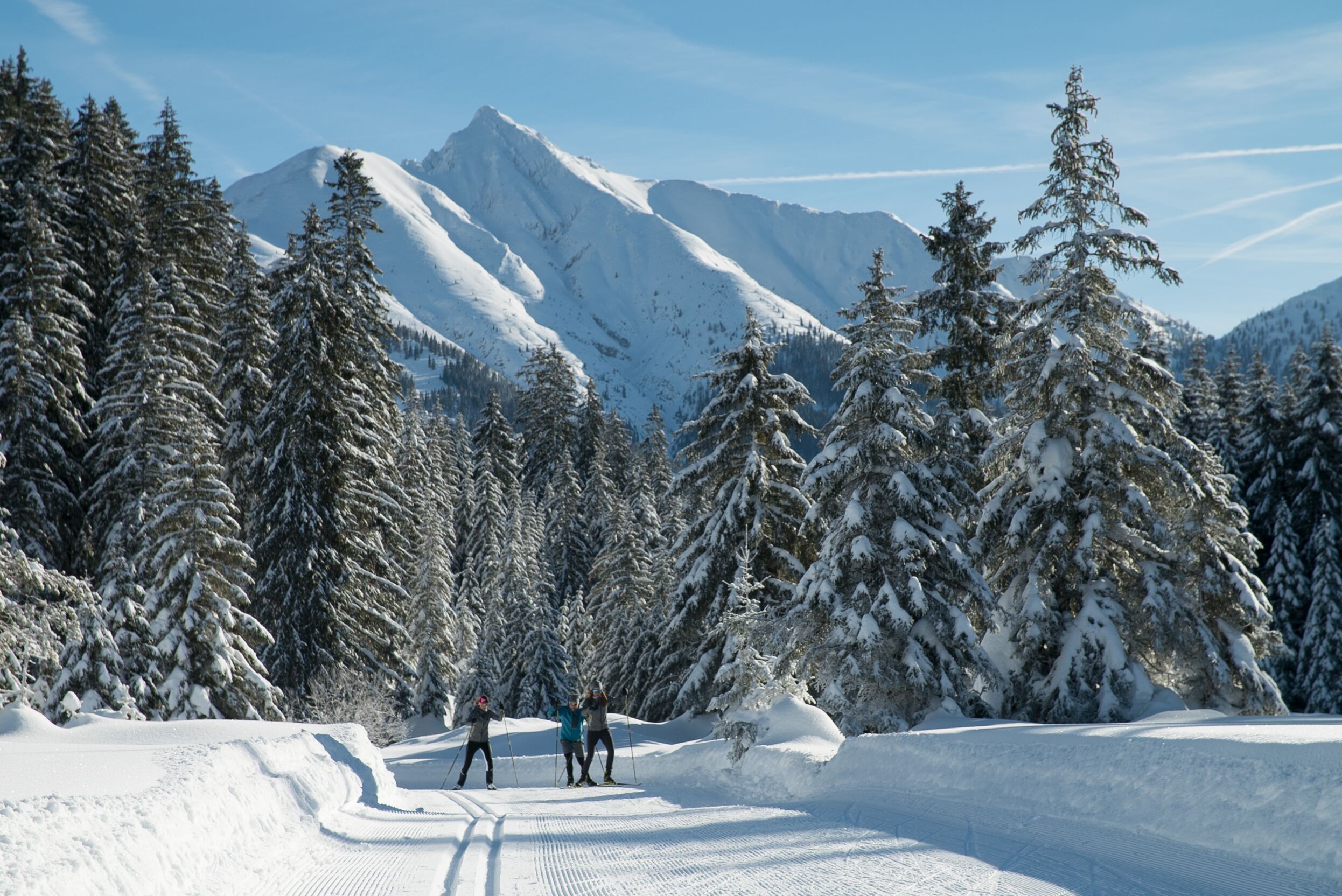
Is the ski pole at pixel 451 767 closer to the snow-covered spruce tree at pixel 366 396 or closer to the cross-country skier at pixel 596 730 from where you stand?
the cross-country skier at pixel 596 730

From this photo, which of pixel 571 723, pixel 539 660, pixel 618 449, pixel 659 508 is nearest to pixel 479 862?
pixel 571 723

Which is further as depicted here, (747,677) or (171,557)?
(171,557)

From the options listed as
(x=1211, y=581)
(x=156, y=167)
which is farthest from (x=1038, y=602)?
(x=156, y=167)

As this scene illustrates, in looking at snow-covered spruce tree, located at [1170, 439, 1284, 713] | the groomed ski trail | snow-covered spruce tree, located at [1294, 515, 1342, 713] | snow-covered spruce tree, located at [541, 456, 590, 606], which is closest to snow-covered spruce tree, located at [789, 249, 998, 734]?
snow-covered spruce tree, located at [1170, 439, 1284, 713]

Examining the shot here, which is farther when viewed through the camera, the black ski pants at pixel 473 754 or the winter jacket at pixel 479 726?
the winter jacket at pixel 479 726

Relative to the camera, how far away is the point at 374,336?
32531 millimetres

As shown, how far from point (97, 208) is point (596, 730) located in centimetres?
2869

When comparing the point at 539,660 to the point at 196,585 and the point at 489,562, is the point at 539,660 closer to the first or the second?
the point at 489,562

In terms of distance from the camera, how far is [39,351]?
25922 mm

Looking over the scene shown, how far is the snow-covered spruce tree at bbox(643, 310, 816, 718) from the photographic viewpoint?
23.8m

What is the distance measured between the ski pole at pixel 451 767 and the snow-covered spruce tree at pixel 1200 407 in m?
31.6

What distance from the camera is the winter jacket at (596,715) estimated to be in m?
16.6

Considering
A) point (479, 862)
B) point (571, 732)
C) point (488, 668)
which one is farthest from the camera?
point (488, 668)

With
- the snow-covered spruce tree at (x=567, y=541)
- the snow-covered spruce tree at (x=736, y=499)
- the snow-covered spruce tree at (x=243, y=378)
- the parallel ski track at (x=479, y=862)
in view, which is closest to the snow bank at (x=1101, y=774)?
the parallel ski track at (x=479, y=862)
